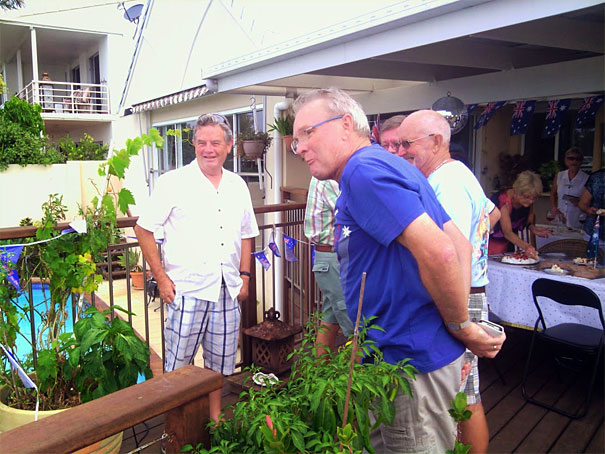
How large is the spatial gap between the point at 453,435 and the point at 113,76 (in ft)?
59.2

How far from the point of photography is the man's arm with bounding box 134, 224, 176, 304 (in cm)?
265

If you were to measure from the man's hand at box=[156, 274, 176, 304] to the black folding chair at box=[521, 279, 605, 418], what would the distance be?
2414 mm

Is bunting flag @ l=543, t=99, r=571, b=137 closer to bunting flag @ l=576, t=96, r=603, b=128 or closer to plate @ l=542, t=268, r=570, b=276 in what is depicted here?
bunting flag @ l=576, t=96, r=603, b=128

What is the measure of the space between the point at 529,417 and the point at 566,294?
847mm

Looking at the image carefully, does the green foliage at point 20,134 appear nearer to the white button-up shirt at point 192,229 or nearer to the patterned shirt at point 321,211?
the white button-up shirt at point 192,229

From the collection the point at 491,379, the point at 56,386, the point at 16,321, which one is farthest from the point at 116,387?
the point at 491,379

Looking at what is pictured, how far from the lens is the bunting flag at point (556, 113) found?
4.61 m

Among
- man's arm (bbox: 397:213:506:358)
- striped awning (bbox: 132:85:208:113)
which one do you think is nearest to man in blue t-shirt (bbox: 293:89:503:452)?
man's arm (bbox: 397:213:506:358)

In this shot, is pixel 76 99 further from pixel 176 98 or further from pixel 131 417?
pixel 131 417

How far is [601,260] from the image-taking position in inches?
157

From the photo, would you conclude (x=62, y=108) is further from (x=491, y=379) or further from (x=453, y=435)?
(x=453, y=435)

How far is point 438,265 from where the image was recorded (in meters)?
1.40

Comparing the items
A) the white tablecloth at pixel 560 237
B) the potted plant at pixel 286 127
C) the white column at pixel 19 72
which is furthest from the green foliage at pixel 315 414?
the white column at pixel 19 72

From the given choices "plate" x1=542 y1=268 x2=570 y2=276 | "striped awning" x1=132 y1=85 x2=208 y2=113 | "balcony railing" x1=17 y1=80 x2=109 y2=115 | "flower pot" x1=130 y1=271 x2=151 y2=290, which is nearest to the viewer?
"plate" x1=542 y1=268 x2=570 y2=276
